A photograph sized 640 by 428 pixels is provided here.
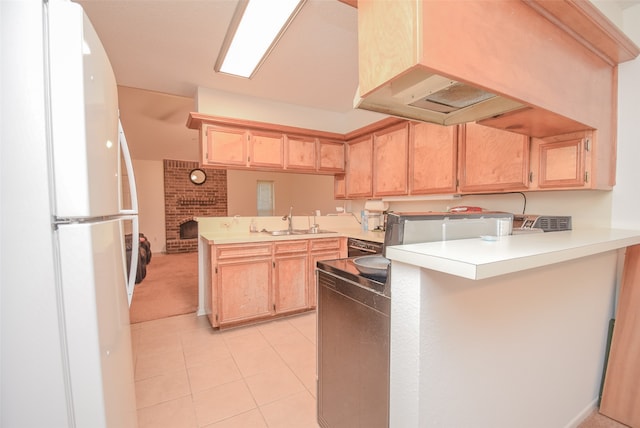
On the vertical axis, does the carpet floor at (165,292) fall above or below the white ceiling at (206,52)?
below

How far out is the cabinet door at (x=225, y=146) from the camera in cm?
288

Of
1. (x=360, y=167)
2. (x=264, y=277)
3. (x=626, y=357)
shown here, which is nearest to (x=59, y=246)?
(x=264, y=277)

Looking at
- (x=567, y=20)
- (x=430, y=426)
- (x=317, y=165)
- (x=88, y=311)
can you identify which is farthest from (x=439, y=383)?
(x=317, y=165)

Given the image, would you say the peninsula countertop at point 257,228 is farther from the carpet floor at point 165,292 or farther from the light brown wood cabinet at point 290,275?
the carpet floor at point 165,292

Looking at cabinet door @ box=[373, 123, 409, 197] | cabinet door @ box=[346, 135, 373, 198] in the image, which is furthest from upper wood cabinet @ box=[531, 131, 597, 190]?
cabinet door @ box=[346, 135, 373, 198]

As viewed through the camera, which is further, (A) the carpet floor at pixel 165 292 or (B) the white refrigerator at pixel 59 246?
(A) the carpet floor at pixel 165 292

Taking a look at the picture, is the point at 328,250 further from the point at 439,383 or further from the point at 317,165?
the point at 439,383

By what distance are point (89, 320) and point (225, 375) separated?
1.49 metres

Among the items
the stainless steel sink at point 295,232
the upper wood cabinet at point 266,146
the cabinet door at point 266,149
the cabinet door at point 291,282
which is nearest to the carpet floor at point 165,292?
the cabinet door at point 291,282

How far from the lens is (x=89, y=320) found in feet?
2.38

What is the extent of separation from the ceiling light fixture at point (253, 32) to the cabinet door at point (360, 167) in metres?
1.51

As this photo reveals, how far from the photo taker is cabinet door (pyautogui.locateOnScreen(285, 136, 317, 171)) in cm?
330

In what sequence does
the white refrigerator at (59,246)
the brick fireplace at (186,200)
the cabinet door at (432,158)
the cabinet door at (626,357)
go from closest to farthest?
the white refrigerator at (59,246), the cabinet door at (626,357), the cabinet door at (432,158), the brick fireplace at (186,200)

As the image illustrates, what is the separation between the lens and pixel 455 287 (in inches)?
34.1
